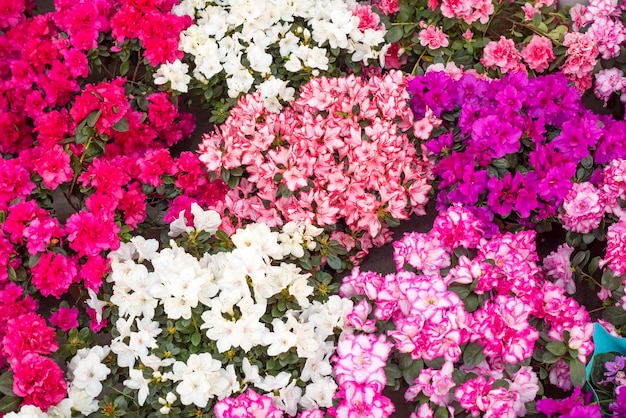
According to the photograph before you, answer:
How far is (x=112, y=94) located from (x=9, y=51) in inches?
27.6

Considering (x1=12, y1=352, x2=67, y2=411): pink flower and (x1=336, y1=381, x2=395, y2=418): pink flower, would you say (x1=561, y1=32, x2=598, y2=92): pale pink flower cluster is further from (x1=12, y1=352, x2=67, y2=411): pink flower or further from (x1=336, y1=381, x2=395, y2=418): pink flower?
(x1=12, y1=352, x2=67, y2=411): pink flower

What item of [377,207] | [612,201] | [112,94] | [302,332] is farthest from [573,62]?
[112,94]

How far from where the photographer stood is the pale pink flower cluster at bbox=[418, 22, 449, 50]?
7.82 feet

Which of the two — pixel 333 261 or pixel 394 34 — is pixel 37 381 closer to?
pixel 333 261

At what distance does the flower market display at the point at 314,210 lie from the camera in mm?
1581

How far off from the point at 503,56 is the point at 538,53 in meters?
0.13

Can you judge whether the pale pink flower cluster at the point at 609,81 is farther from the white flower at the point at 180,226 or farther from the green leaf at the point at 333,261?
the white flower at the point at 180,226

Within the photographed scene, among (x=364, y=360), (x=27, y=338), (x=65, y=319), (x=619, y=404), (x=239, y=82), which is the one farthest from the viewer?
(x=239, y=82)

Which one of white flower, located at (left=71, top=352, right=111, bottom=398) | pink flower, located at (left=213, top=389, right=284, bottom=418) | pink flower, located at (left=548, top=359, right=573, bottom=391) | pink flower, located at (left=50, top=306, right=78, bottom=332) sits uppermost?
pink flower, located at (left=548, top=359, right=573, bottom=391)

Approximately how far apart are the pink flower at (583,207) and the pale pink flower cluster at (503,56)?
0.62 metres

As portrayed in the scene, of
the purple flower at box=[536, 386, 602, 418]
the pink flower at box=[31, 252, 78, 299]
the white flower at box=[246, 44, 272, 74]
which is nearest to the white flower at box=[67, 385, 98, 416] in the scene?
the pink flower at box=[31, 252, 78, 299]

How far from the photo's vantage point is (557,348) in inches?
61.4

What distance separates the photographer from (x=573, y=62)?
234cm

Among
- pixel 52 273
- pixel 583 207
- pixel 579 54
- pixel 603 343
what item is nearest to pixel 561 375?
pixel 603 343
